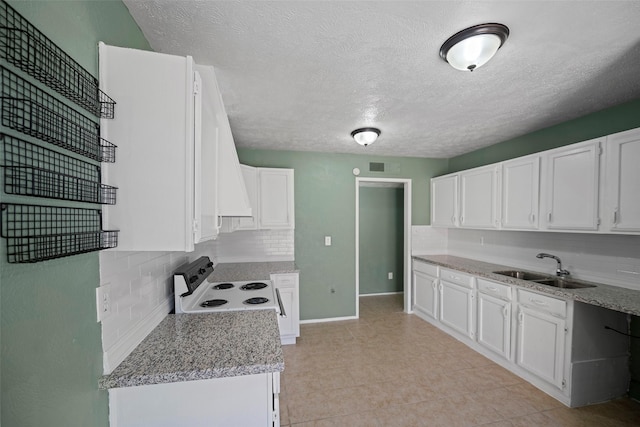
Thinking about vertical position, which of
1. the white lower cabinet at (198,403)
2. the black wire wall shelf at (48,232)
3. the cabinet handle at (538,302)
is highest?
the black wire wall shelf at (48,232)

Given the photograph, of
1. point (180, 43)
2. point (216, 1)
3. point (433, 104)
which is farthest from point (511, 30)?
point (180, 43)

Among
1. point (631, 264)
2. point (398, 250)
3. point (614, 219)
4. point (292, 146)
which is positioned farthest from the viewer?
point (398, 250)

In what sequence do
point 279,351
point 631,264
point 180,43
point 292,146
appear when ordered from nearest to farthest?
point 279,351, point 180,43, point 631,264, point 292,146

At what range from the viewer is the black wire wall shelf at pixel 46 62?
0.67 metres

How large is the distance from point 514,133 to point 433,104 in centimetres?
153

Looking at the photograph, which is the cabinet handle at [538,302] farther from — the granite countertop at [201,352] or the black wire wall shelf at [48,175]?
the black wire wall shelf at [48,175]

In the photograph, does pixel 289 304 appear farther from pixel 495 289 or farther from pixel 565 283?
pixel 565 283

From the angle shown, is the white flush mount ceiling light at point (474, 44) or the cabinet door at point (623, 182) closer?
the white flush mount ceiling light at point (474, 44)

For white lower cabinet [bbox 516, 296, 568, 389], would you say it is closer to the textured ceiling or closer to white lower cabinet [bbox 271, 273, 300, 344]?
the textured ceiling

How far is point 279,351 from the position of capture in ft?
4.34

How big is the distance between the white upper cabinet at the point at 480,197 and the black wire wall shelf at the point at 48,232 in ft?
11.7

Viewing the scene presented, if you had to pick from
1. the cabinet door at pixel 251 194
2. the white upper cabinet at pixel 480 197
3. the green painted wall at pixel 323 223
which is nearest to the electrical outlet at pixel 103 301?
the cabinet door at pixel 251 194

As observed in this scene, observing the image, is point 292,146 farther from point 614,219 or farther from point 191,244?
point 614,219

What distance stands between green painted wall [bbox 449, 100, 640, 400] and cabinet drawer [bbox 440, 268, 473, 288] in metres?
1.27
